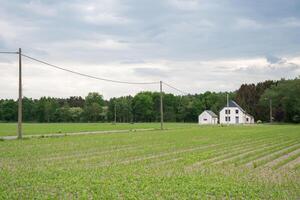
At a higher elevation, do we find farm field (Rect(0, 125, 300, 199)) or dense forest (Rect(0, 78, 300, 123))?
dense forest (Rect(0, 78, 300, 123))

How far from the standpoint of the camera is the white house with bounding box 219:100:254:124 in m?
112

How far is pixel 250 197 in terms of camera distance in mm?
10172

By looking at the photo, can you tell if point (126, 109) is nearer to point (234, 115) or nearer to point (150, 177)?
point (234, 115)

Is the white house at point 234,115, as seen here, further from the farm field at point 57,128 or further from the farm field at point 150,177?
the farm field at point 150,177

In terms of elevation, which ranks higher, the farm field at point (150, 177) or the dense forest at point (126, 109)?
the dense forest at point (126, 109)

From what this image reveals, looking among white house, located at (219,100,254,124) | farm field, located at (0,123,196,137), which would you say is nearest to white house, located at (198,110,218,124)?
white house, located at (219,100,254,124)

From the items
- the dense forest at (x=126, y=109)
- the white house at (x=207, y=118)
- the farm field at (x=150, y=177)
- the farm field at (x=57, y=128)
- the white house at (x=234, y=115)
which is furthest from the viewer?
the dense forest at (x=126, y=109)

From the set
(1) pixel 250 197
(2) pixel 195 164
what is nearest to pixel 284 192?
(1) pixel 250 197

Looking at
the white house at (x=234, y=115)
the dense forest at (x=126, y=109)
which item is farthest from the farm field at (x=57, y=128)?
the dense forest at (x=126, y=109)

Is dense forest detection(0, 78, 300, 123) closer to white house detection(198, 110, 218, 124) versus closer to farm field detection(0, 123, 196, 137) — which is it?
white house detection(198, 110, 218, 124)

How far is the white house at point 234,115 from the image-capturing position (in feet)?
366

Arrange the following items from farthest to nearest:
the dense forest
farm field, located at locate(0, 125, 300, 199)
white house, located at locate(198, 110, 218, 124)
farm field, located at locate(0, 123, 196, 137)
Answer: the dense forest
white house, located at locate(198, 110, 218, 124)
farm field, located at locate(0, 123, 196, 137)
farm field, located at locate(0, 125, 300, 199)

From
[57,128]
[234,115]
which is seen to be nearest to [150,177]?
[57,128]

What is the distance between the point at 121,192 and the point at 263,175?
18.2 feet
